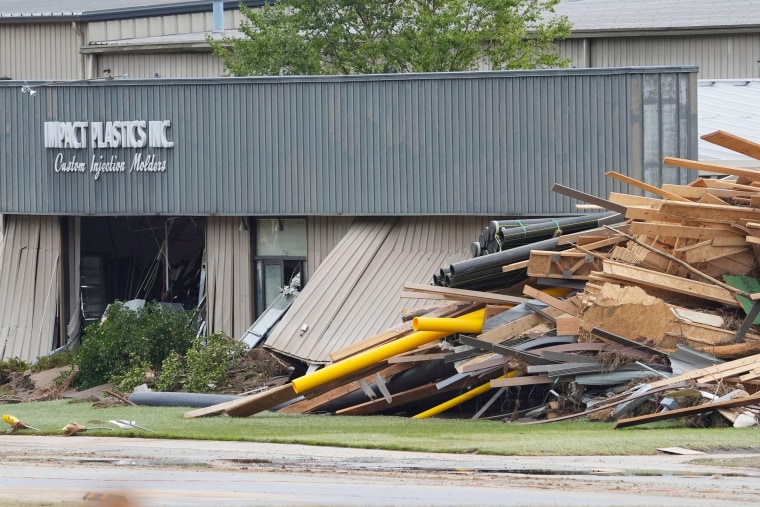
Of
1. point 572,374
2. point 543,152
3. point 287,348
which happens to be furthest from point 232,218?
point 572,374

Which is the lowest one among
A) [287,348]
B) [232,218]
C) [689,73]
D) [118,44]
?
[287,348]

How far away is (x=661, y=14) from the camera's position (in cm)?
3512

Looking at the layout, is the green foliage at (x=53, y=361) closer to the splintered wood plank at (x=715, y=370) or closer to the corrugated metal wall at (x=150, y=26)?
the splintered wood plank at (x=715, y=370)

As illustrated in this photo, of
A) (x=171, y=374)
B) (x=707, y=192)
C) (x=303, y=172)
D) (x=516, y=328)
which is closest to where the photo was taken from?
(x=516, y=328)

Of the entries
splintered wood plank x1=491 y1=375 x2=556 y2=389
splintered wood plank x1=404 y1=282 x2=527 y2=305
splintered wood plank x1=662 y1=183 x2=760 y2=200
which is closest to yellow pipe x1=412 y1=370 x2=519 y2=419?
splintered wood plank x1=491 y1=375 x2=556 y2=389

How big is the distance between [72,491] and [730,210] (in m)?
9.97

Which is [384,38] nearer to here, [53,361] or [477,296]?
[53,361]

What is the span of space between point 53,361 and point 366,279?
22.5 feet

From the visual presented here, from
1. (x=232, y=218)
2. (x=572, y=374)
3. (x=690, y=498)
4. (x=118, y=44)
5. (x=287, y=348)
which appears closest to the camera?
(x=690, y=498)

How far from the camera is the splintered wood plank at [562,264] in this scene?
17.3 meters

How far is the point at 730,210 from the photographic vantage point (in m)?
16.2

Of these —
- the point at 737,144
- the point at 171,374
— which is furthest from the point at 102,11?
the point at 737,144

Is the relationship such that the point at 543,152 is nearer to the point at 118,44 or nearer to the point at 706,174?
the point at 706,174

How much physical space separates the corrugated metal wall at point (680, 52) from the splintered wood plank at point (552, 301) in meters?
17.8
